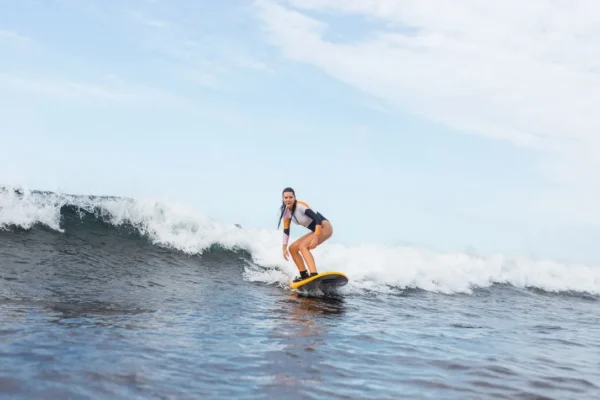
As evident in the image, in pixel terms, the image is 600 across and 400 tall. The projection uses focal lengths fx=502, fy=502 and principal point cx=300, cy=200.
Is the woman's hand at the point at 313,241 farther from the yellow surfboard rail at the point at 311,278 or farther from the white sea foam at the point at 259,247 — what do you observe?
the white sea foam at the point at 259,247

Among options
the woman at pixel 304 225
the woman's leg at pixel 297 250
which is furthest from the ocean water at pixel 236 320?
the woman at pixel 304 225

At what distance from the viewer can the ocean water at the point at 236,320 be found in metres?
4.54

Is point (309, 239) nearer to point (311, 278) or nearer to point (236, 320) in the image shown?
point (311, 278)

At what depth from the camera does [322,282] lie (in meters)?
Answer: 10.9

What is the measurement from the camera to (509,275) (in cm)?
1898

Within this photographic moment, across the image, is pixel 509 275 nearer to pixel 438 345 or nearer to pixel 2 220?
pixel 438 345

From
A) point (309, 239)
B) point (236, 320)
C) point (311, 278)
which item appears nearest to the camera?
point (236, 320)

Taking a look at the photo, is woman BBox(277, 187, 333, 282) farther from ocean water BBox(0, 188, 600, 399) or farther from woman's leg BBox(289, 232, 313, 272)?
ocean water BBox(0, 188, 600, 399)

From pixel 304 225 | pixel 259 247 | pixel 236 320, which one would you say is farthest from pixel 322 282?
pixel 259 247

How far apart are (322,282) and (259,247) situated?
5.14 meters

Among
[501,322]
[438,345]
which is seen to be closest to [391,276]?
[501,322]

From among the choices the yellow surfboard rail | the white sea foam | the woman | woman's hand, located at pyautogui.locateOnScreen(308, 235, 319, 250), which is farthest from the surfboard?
the white sea foam

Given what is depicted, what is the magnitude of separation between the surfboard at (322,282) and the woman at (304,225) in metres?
0.19

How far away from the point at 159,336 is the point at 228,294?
423 centimetres
